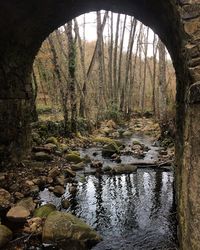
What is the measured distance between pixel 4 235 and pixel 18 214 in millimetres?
707

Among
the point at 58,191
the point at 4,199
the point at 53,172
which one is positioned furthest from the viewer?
the point at 53,172

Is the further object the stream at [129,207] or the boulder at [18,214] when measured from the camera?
the boulder at [18,214]

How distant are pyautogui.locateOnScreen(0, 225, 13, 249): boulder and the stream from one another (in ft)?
3.76

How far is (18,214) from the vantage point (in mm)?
4898

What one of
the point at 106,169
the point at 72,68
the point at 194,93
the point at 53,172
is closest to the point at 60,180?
the point at 53,172

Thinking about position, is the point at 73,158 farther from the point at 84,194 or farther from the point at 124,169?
the point at 84,194

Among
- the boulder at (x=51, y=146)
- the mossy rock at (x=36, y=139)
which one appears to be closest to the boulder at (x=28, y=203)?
the boulder at (x=51, y=146)

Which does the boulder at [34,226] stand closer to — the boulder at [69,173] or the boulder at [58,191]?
the boulder at [58,191]

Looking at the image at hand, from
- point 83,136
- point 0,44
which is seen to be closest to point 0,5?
point 0,44

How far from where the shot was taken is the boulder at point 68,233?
4.19m

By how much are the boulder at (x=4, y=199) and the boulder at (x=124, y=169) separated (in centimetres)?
280

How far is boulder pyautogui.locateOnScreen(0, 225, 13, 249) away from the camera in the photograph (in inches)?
161

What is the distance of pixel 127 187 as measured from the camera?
6695mm

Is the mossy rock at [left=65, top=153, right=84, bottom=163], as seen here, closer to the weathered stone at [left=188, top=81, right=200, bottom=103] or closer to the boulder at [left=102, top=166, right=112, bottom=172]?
the boulder at [left=102, top=166, right=112, bottom=172]
